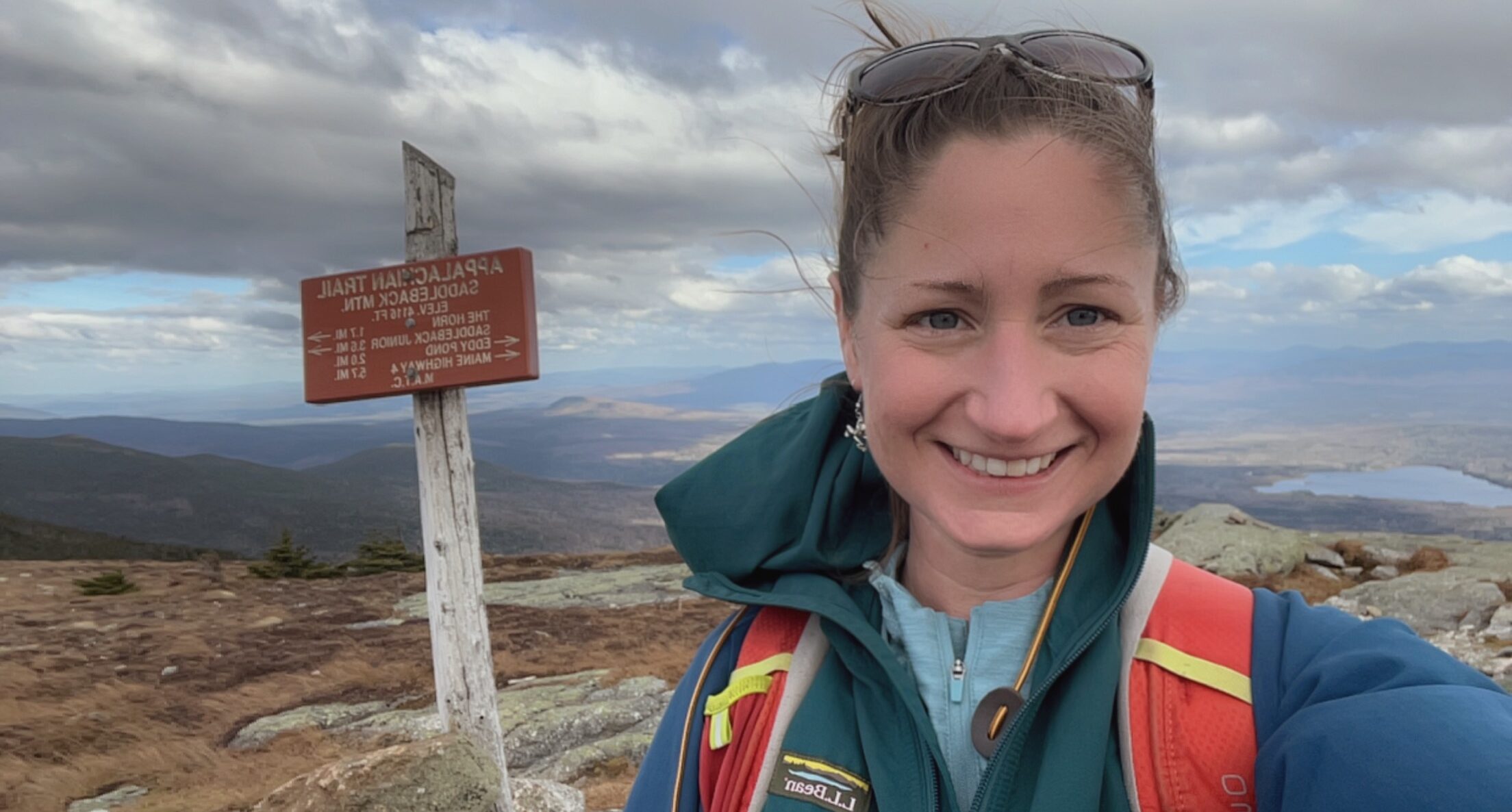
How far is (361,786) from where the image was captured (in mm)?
5520

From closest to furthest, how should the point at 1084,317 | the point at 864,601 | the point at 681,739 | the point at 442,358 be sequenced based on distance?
the point at 1084,317
the point at 681,739
the point at 864,601
the point at 442,358

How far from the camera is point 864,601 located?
1.90m

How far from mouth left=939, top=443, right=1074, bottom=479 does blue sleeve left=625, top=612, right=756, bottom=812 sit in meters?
0.59

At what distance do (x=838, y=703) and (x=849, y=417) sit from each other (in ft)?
2.20

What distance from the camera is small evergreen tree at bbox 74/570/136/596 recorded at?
18.9 meters

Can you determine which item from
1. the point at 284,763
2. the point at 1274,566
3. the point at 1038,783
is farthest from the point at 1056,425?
the point at 1274,566

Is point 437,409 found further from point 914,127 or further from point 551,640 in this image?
point 551,640

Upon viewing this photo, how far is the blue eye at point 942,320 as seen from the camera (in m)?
1.58

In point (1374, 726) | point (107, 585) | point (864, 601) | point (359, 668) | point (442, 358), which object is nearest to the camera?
point (1374, 726)

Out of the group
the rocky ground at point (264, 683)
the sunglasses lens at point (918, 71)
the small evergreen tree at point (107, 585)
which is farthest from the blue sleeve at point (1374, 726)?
the small evergreen tree at point (107, 585)

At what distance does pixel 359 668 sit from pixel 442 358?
27.6ft

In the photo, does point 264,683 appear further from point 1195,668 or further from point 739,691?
point 1195,668

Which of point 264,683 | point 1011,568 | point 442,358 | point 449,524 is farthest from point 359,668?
point 1011,568

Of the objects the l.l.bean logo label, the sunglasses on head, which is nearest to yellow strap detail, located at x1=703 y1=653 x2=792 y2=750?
the l.l.bean logo label
